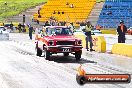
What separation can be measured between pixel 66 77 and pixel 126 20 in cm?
5554

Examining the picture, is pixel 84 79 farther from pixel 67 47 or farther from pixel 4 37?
pixel 4 37

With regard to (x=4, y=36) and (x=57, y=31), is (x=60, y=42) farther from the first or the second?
(x=4, y=36)

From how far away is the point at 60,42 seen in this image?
2148 cm

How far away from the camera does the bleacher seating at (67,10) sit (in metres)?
80.8

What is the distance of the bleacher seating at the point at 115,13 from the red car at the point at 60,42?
47330mm

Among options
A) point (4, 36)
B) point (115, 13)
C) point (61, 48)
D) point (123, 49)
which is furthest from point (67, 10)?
point (61, 48)

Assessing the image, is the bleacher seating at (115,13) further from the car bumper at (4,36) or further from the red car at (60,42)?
the red car at (60,42)

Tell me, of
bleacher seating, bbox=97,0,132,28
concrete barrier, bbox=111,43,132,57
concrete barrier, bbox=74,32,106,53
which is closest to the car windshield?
concrete barrier, bbox=111,43,132,57

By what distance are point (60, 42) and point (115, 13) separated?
5280cm

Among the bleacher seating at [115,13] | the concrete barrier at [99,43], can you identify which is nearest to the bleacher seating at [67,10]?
the bleacher seating at [115,13]

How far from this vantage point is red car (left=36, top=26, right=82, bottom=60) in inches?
845

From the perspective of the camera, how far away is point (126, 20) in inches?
2709

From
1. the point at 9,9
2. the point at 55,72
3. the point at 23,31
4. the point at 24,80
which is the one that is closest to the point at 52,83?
the point at 24,80

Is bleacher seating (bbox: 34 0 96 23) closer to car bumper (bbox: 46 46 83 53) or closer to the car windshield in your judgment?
the car windshield
